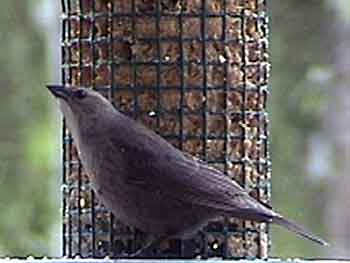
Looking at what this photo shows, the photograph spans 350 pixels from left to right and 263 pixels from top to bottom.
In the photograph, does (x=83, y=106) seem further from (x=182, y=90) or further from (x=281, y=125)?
(x=281, y=125)

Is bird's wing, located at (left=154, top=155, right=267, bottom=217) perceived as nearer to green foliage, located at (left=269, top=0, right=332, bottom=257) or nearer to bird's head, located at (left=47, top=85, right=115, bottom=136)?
bird's head, located at (left=47, top=85, right=115, bottom=136)

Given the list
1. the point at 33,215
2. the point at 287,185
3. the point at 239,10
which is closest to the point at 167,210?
the point at 239,10

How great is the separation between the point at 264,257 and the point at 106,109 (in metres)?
0.74

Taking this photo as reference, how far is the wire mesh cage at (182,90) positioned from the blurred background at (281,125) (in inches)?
110

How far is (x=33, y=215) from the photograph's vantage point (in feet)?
26.8

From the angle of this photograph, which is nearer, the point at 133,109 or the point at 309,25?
the point at 133,109

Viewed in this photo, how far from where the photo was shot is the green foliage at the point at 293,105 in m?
9.74

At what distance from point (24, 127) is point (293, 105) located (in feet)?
6.24

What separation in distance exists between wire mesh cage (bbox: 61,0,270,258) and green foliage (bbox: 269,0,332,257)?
451cm

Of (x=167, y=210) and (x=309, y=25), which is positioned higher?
(x=309, y=25)

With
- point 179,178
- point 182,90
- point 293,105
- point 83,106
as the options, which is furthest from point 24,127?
point 179,178

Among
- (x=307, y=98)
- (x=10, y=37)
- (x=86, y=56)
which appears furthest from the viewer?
(x=307, y=98)

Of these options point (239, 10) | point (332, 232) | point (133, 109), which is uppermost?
point (239, 10)

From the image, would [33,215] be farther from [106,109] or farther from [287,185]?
[106,109]
